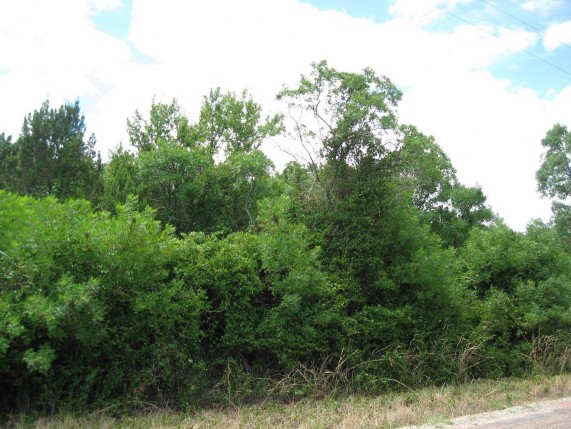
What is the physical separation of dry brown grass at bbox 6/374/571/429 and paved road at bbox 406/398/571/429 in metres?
0.33

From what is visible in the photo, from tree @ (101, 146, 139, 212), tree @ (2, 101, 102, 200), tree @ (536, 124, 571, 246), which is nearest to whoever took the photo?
tree @ (101, 146, 139, 212)

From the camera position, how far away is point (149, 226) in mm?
9023

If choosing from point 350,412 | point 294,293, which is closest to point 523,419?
point 350,412

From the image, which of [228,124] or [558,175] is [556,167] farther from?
[228,124]

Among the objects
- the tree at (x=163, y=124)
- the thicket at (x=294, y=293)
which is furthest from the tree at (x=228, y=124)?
the thicket at (x=294, y=293)

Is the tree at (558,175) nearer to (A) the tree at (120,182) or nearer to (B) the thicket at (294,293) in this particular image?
(B) the thicket at (294,293)

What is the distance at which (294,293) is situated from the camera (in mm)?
10992

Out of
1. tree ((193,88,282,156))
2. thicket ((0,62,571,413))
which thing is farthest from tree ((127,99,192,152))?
thicket ((0,62,571,413))

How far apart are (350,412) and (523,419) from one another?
279 centimetres

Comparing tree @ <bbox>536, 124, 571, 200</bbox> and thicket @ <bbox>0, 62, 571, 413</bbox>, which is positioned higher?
tree @ <bbox>536, 124, 571, 200</bbox>

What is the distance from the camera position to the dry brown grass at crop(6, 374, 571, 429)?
317 inches

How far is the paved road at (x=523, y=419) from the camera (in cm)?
790

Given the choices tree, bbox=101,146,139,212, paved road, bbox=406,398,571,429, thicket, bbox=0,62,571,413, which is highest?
tree, bbox=101,146,139,212

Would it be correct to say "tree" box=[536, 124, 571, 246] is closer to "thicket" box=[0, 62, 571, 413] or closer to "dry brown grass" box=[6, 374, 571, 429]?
"thicket" box=[0, 62, 571, 413]
